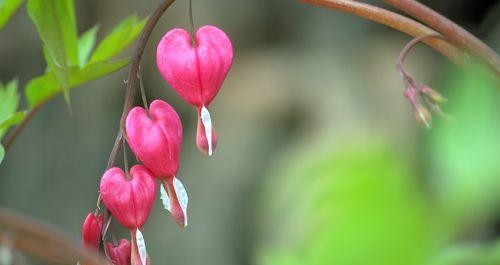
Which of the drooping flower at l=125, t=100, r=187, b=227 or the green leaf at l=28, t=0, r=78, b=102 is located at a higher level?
the green leaf at l=28, t=0, r=78, b=102

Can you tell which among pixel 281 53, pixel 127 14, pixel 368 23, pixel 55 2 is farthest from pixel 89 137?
pixel 55 2

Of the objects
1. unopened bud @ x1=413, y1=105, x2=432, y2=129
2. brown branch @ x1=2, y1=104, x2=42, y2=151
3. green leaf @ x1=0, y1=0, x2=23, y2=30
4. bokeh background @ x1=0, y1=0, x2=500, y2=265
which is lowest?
bokeh background @ x1=0, y1=0, x2=500, y2=265

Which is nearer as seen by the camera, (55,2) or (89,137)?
(55,2)

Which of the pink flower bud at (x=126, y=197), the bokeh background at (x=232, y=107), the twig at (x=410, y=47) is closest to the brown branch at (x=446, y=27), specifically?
the twig at (x=410, y=47)

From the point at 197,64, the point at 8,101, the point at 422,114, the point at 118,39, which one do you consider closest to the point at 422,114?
the point at 422,114

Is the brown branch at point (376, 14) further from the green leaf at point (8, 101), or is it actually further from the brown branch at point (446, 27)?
the green leaf at point (8, 101)

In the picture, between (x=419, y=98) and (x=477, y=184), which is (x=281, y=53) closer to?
(x=419, y=98)

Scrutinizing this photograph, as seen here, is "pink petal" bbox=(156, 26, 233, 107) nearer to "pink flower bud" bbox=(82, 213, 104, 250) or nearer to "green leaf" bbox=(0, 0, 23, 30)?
"pink flower bud" bbox=(82, 213, 104, 250)

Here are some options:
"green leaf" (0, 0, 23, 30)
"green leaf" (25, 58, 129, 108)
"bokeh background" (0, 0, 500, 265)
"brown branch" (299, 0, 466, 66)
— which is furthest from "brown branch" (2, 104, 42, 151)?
"bokeh background" (0, 0, 500, 265)
